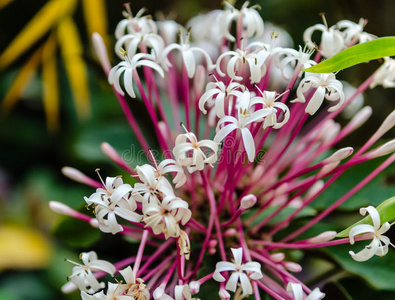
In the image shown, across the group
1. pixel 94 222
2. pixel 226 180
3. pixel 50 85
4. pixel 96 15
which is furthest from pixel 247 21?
pixel 50 85

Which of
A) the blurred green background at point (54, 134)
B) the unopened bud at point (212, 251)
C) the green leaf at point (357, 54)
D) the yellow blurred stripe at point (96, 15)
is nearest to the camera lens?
the green leaf at point (357, 54)

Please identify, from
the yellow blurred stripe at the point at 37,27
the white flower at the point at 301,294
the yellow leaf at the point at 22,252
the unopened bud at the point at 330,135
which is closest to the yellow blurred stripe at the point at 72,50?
the yellow blurred stripe at the point at 37,27

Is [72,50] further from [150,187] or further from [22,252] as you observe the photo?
[150,187]

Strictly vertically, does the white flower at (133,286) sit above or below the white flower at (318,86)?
below

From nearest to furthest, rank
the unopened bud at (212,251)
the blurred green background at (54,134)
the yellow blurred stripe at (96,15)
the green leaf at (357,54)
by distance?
the green leaf at (357,54)
the unopened bud at (212,251)
the blurred green background at (54,134)
the yellow blurred stripe at (96,15)

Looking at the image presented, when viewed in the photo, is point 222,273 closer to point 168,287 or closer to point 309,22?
point 168,287

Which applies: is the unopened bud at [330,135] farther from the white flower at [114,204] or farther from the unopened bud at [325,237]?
the white flower at [114,204]

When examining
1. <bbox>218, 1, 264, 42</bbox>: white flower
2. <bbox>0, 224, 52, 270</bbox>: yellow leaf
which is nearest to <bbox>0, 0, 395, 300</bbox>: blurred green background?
<bbox>0, 224, 52, 270</bbox>: yellow leaf
